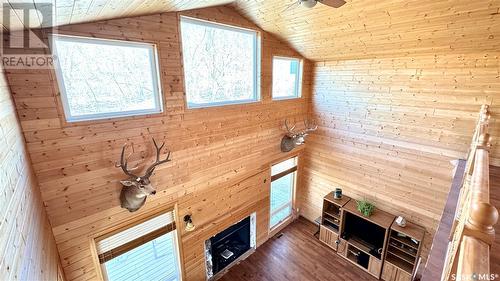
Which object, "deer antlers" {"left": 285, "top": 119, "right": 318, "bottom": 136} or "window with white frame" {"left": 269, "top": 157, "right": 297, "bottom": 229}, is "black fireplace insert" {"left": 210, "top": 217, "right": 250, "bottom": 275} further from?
"deer antlers" {"left": 285, "top": 119, "right": 318, "bottom": 136}

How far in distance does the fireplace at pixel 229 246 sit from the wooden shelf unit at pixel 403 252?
3.41m

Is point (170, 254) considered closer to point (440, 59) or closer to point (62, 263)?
point (62, 263)

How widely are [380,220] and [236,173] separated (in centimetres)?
375

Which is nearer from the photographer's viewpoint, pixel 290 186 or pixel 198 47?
pixel 198 47

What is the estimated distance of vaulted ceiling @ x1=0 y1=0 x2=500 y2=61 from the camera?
2.85 m

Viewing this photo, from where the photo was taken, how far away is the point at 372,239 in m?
5.78

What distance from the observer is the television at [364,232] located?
18.4ft

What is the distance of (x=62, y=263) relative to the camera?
10.8 feet

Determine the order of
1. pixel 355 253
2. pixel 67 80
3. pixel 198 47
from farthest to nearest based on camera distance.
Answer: pixel 355 253 → pixel 198 47 → pixel 67 80

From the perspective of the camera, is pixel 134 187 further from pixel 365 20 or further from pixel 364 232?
pixel 364 232

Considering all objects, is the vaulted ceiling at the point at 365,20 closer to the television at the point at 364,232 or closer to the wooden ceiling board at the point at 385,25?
the wooden ceiling board at the point at 385,25

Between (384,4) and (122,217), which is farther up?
(384,4)

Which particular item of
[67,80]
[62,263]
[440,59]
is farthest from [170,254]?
[440,59]

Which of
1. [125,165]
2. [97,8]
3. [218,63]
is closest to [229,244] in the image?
[125,165]
